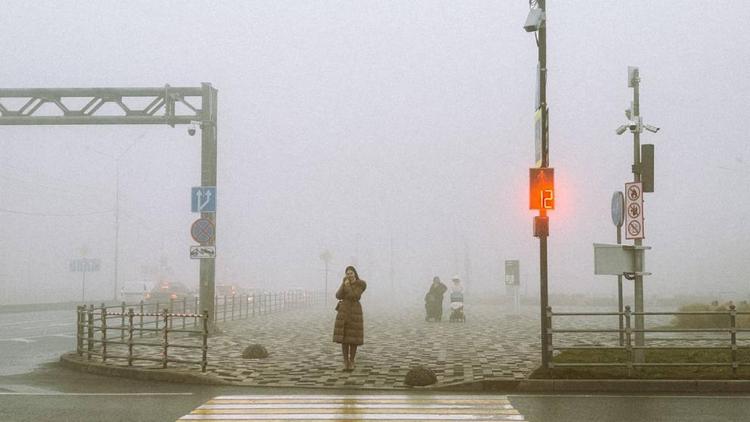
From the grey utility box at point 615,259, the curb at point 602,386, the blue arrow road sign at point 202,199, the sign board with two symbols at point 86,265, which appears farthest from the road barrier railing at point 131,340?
the sign board with two symbols at point 86,265

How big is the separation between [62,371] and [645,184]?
10607 millimetres

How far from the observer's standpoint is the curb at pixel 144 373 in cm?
1234

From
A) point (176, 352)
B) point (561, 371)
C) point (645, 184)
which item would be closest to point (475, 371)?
point (561, 371)

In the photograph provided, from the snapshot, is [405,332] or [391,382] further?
[405,332]

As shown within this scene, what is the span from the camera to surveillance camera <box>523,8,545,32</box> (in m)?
12.1

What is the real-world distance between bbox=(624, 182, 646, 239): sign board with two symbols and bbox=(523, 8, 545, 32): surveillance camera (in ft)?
10.7

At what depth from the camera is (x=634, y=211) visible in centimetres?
1340

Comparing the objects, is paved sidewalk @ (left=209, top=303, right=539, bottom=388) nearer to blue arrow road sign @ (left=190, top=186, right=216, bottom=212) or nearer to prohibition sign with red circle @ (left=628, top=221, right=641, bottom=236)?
prohibition sign with red circle @ (left=628, top=221, right=641, bottom=236)

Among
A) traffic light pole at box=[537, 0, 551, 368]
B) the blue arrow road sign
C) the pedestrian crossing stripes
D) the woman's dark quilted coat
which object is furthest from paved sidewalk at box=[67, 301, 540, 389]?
the blue arrow road sign

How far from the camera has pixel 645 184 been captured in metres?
13.6

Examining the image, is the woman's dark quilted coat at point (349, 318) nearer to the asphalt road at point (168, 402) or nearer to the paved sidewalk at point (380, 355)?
the paved sidewalk at point (380, 355)

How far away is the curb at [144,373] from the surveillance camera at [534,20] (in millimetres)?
7019

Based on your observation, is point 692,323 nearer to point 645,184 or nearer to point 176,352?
point 645,184

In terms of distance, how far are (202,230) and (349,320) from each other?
816 cm
